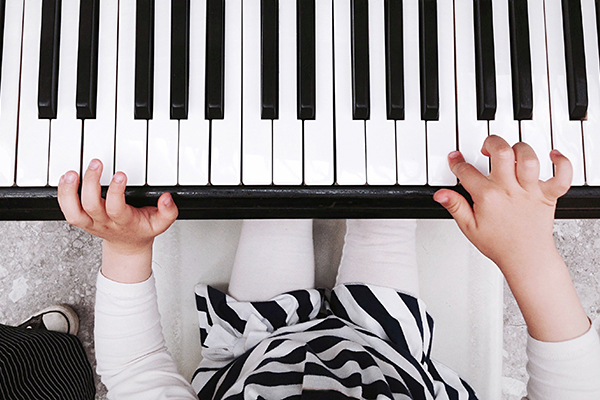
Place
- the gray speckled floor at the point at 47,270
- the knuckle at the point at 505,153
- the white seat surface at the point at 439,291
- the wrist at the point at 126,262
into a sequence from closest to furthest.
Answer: the knuckle at the point at 505,153 → the wrist at the point at 126,262 → the white seat surface at the point at 439,291 → the gray speckled floor at the point at 47,270

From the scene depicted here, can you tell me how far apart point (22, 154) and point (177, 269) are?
0.36 m

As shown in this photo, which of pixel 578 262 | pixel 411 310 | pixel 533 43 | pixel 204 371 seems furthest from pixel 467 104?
pixel 578 262

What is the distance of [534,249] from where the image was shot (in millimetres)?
599

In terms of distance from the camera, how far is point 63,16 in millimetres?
567

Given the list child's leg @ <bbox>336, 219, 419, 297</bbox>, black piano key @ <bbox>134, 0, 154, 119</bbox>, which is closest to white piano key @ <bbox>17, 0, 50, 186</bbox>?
black piano key @ <bbox>134, 0, 154, 119</bbox>

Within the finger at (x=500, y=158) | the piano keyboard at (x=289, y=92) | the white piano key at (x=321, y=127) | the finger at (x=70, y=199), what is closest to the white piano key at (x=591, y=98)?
the piano keyboard at (x=289, y=92)

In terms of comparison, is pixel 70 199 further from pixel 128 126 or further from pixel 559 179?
pixel 559 179

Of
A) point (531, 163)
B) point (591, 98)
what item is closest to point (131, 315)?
point (531, 163)

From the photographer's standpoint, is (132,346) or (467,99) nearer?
(467,99)

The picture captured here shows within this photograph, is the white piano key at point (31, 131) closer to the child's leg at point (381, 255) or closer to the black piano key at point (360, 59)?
the black piano key at point (360, 59)

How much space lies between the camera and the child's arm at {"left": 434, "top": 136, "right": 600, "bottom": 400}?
552 mm

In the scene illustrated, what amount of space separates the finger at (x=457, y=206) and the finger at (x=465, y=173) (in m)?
0.02

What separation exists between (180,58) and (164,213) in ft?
0.68

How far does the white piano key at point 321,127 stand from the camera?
1.86 feet
